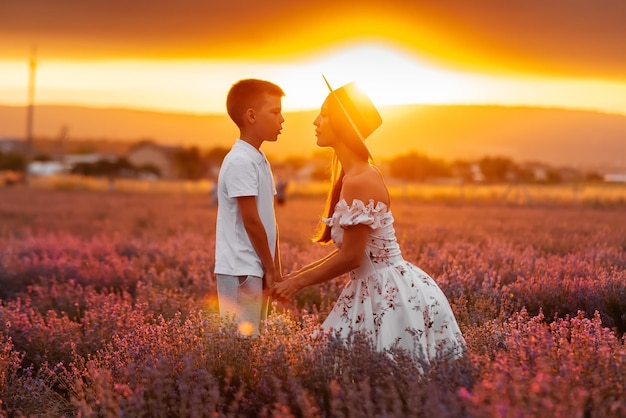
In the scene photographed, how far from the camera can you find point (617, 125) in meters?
149

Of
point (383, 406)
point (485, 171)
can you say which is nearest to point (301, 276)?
point (383, 406)

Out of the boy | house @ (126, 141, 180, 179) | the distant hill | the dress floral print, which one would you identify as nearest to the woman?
the dress floral print

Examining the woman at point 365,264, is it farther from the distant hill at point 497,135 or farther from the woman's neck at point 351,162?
the distant hill at point 497,135

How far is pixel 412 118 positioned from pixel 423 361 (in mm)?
146648

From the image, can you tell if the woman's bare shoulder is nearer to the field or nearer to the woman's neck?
the woman's neck

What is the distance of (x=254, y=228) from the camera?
4.48 meters

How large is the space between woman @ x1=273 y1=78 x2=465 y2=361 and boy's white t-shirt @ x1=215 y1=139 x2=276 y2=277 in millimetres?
228

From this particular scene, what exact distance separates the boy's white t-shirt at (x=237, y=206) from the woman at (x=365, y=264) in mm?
228

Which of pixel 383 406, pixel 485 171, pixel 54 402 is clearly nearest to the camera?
pixel 383 406

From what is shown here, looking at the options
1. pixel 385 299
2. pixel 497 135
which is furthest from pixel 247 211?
pixel 497 135

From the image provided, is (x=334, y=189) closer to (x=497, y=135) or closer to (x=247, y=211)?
(x=247, y=211)

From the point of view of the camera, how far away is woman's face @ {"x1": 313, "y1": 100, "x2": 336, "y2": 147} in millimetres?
4496

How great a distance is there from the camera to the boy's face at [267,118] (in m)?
4.54

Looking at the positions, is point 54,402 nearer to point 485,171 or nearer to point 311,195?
point 311,195
